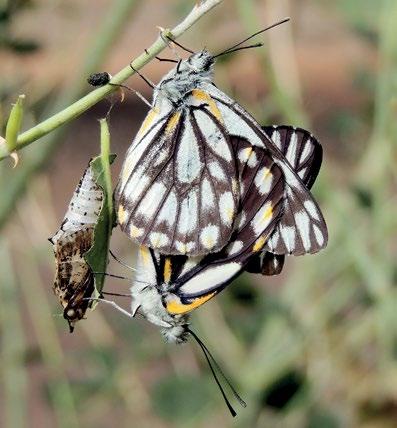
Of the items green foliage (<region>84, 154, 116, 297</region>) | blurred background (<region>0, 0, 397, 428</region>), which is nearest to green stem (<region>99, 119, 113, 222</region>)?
green foliage (<region>84, 154, 116, 297</region>)

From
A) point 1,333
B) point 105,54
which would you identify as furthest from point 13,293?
point 105,54

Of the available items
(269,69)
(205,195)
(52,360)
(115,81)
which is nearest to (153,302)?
(205,195)

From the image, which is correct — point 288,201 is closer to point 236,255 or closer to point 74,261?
point 236,255

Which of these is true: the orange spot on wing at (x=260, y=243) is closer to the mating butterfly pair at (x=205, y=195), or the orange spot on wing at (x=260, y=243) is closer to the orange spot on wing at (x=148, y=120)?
the mating butterfly pair at (x=205, y=195)

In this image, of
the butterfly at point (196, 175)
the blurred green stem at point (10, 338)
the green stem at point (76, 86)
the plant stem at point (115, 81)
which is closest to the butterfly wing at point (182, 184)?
the butterfly at point (196, 175)

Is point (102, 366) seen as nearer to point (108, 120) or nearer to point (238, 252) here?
point (238, 252)
